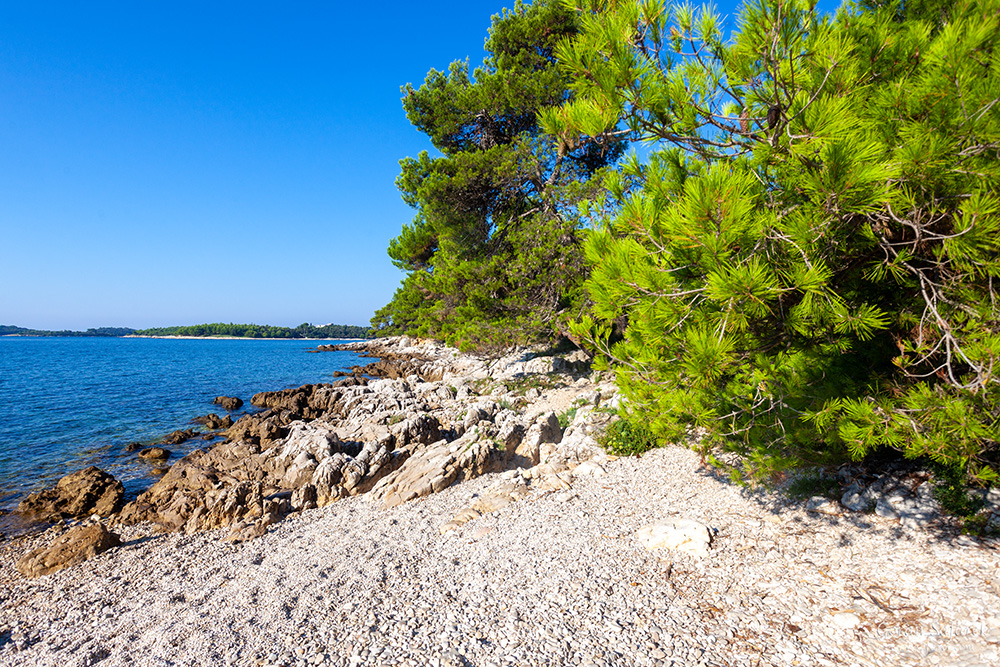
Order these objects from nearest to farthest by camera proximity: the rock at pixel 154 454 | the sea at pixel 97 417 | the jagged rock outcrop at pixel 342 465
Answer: the jagged rock outcrop at pixel 342 465 < the sea at pixel 97 417 < the rock at pixel 154 454

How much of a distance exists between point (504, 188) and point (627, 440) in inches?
384

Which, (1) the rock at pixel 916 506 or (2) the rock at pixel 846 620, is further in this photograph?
(1) the rock at pixel 916 506

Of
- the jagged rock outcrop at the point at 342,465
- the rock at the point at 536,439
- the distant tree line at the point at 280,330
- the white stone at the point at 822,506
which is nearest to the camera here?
the white stone at the point at 822,506

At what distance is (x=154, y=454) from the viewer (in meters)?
13.5

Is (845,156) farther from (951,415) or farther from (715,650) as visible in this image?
(715,650)

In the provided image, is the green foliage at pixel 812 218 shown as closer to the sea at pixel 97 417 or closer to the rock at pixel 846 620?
the rock at pixel 846 620

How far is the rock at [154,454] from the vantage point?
44.0ft

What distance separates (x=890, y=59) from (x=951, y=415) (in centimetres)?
289

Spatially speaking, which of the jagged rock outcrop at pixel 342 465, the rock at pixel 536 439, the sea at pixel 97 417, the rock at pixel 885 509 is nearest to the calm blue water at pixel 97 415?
the sea at pixel 97 417

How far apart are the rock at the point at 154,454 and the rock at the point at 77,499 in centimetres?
340

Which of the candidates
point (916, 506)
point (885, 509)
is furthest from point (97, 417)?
point (916, 506)

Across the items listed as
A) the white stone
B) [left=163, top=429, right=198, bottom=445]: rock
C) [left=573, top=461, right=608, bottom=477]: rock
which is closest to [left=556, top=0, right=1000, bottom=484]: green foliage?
the white stone

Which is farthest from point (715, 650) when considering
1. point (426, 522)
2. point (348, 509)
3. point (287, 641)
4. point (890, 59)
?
point (348, 509)

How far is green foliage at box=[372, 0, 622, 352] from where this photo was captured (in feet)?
45.2
